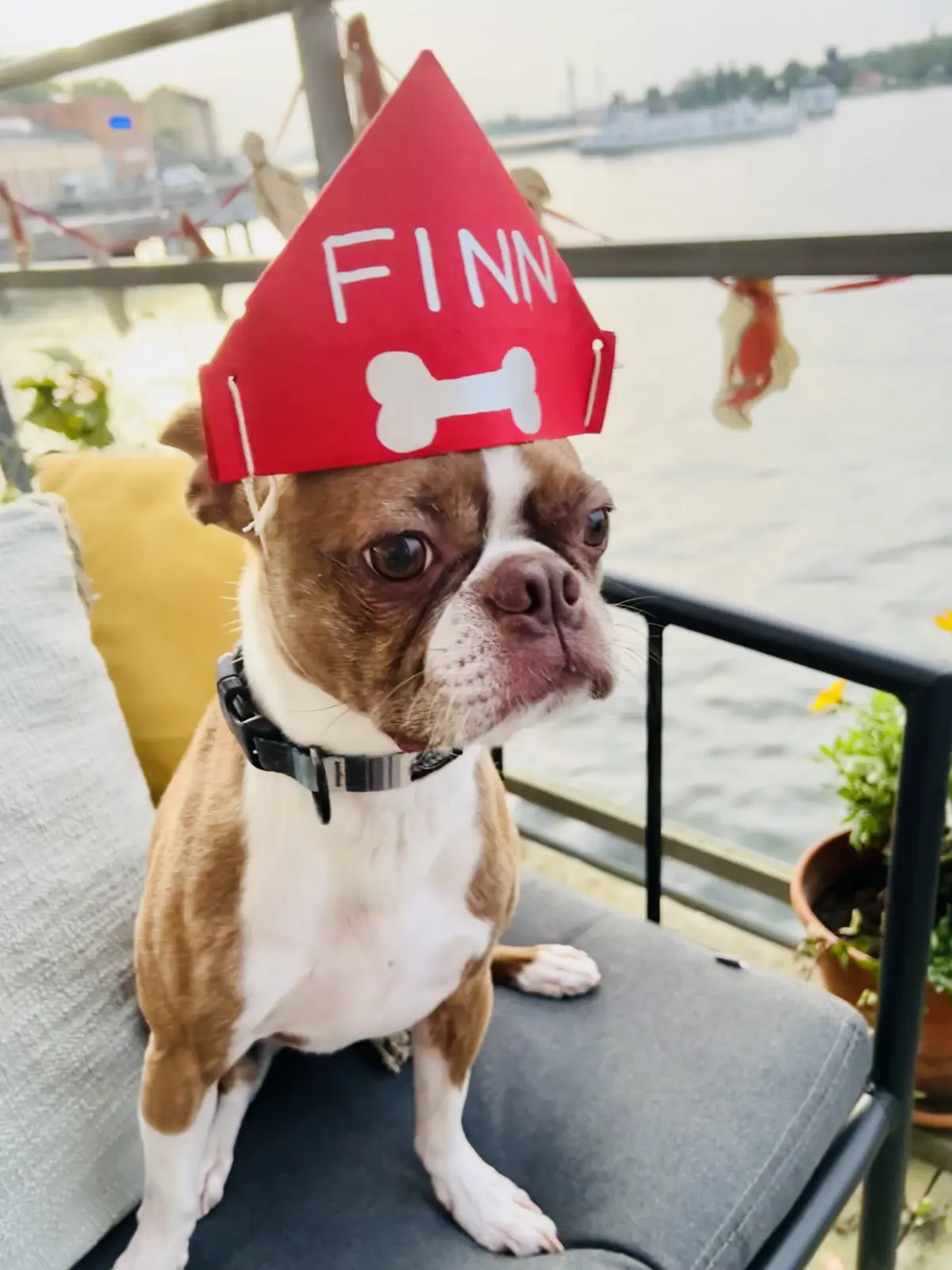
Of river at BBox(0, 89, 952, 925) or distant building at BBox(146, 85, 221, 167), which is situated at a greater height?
distant building at BBox(146, 85, 221, 167)

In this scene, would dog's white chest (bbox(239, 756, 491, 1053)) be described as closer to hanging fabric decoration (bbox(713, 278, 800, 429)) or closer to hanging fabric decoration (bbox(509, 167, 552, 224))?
hanging fabric decoration (bbox(713, 278, 800, 429))

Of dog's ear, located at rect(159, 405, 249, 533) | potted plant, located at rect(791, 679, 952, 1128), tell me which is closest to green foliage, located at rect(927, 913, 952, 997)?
potted plant, located at rect(791, 679, 952, 1128)

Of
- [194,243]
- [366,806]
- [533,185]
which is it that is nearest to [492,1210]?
[366,806]

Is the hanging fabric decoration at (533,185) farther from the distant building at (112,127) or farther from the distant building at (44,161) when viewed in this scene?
the distant building at (44,161)

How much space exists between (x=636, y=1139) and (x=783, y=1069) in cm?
16

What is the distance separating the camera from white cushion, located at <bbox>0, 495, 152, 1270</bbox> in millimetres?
853

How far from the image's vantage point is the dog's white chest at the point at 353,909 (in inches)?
33.1

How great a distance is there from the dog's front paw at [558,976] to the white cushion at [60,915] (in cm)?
41

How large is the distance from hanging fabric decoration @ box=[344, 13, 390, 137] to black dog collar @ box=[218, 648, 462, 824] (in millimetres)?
954

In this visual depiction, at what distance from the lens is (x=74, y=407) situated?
1862 mm

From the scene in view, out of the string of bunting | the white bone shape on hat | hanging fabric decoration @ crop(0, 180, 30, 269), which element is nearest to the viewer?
the white bone shape on hat

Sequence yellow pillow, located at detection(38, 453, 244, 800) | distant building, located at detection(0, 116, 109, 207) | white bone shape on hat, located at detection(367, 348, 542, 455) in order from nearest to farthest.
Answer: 1. white bone shape on hat, located at detection(367, 348, 542, 455)
2. yellow pillow, located at detection(38, 453, 244, 800)
3. distant building, located at detection(0, 116, 109, 207)

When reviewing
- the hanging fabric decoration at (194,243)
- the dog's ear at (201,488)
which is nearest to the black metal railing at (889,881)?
the dog's ear at (201,488)

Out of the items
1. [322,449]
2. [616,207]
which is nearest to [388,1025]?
[322,449]
